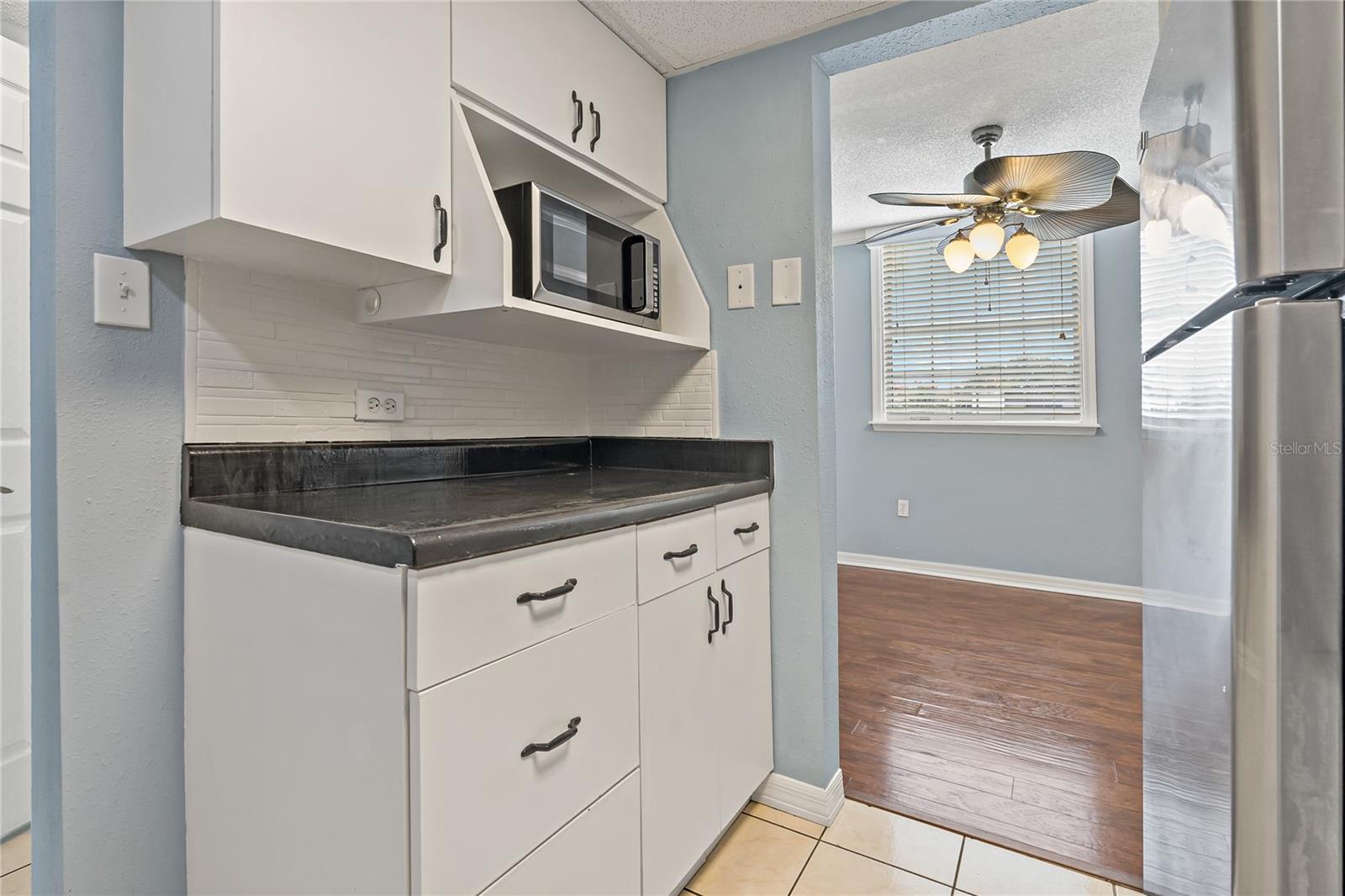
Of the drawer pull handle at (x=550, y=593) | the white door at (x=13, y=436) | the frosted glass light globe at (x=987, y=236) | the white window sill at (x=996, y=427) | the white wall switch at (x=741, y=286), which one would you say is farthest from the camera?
the white window sill at (x=996, y=427)

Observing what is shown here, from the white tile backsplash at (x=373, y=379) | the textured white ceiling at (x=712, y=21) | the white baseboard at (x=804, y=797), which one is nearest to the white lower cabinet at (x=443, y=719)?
the white tile backsplash at (x=373, y=379)

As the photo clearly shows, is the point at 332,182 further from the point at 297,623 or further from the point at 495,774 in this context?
the point at 495,774

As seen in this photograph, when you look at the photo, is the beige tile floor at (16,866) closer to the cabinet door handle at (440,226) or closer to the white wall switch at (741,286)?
the cabinet door handle at (440,226)

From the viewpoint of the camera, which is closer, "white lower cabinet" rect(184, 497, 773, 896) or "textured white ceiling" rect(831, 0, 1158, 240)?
"white lower cabinet" rect(184, 497, 773, 896)

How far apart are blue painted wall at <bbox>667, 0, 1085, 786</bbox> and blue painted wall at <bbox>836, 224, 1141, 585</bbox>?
108 inches

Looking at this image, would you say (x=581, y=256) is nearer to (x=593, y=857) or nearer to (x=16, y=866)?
(x=593, y=857)

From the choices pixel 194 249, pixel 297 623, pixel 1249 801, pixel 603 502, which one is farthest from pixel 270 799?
pixel 1249 801

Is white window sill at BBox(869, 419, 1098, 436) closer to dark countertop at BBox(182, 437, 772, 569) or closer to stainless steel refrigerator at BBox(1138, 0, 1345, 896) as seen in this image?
dark countertop at BBox(182, 437, 772, 569)

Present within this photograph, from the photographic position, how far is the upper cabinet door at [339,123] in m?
1.03

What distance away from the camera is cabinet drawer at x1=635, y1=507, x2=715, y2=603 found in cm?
131

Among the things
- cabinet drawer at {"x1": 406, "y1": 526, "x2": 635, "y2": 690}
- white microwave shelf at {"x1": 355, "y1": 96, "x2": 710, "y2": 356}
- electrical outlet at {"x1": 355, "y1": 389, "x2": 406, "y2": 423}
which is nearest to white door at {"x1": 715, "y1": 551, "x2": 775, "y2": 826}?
cabinet drawer at {"x1": 406, "y1": 526, "x2": 635, "y2": 690}

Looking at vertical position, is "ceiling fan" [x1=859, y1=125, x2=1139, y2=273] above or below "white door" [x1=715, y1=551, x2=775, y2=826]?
above

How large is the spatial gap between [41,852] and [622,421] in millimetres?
1625

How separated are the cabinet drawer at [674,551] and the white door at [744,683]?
12 centimetres
